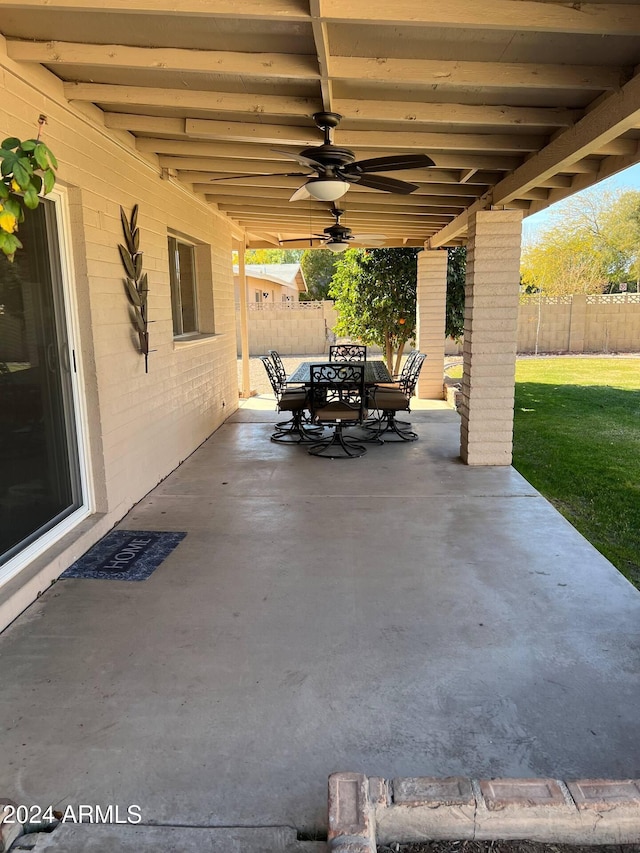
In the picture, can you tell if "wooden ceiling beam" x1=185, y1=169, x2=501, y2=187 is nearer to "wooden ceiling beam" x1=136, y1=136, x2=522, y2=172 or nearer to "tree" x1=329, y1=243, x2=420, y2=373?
"wooden ceiling beam" x1=136, y1=136, x2=522, y2=172

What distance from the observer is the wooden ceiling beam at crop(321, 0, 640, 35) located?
2326 millimetres

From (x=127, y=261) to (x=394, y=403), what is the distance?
319cm

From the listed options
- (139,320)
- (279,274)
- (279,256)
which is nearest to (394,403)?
(139,320)

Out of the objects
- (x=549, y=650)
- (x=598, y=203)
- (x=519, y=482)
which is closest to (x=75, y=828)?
(x=549, y=650)

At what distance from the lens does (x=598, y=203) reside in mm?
23438

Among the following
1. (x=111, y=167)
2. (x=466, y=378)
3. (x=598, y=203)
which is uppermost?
(x=598, y=203)

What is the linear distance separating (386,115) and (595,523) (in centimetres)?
308

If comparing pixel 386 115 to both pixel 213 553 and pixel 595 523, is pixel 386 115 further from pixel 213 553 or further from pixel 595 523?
pixel 595 523

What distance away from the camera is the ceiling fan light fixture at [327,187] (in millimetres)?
A: 3537

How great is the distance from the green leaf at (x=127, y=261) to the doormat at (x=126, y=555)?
5.93 feet

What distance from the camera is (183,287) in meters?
6.55

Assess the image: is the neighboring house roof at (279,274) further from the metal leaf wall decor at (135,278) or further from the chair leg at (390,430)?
the metal leaf wall decor at (135,278)

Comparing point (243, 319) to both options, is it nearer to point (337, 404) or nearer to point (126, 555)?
point (337, 404)

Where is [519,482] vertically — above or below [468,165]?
below
